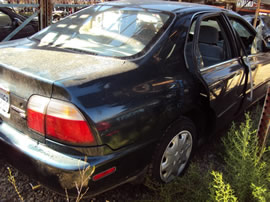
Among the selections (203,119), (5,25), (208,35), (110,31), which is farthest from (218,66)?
(5,25)

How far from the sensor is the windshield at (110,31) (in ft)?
7.50

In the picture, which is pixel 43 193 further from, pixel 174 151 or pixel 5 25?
pixel 5 25

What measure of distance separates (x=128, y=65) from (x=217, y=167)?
1593mm

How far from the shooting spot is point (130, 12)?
2639 mm

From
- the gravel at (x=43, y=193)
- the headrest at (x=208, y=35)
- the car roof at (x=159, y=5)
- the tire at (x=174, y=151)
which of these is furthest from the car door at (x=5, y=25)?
the tire at (x=174, y=151)

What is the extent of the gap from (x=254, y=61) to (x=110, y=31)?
1.88 m

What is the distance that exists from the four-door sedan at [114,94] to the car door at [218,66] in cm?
1

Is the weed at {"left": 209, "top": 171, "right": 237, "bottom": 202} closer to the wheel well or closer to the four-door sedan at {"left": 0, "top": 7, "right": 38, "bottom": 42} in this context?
the wheel well

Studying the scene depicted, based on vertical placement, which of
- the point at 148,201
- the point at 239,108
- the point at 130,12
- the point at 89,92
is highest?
the point at 130,12

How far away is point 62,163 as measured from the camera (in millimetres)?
1649

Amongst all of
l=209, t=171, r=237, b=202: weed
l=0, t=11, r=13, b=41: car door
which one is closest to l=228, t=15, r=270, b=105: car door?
l=209, t=171, r=237, b=202: weed

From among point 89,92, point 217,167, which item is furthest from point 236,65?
point 89,92

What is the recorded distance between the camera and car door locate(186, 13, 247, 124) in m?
2.47

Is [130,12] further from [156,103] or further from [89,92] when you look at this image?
[89,92]
